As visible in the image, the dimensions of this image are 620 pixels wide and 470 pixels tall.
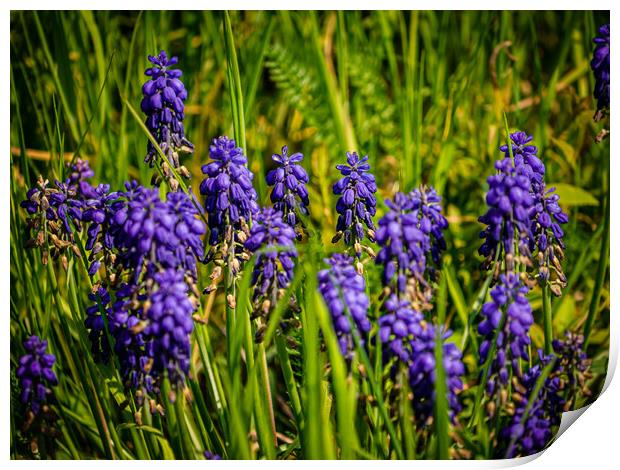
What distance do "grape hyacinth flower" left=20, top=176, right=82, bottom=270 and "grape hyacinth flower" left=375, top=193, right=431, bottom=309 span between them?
0.80m

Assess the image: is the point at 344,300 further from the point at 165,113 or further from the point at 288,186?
the point at 165,113

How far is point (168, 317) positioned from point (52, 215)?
1.71ft

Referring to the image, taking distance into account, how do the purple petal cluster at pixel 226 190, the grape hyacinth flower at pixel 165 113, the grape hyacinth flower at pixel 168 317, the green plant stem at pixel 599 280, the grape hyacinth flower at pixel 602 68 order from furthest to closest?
the grape hyacinth flower at pixel 602 68 < the green plant stem at pixel 599 280 < the grape hyacinth flower at pixel 165 113 < the purple petal cluster at pixel 226 190 < the grape hyacinth flower at pixel 168 317

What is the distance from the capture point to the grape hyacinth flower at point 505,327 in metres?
1.75

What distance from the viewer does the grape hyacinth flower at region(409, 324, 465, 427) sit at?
1.72 m

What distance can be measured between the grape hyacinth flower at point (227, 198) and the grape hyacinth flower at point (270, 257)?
0.15ft

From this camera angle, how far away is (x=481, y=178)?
2.70 metres

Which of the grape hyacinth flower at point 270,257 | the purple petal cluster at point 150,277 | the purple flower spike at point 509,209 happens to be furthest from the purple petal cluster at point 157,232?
the purple flower spike at point 509,209

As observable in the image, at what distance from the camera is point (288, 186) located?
1917 mm

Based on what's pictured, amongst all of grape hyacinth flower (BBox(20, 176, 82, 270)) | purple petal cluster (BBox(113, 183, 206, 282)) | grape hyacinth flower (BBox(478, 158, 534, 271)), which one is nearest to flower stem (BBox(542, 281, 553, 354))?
grape hyacinth flower (BBox(478, 158, 534, 271))

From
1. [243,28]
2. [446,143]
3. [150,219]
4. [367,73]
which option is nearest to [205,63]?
[243,28]

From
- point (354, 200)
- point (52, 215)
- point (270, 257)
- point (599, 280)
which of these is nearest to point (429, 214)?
point (354, 200)

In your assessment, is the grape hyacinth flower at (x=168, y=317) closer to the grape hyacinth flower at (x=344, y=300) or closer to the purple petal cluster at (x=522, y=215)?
the grape hyacinth flower at (x=344, y=300)

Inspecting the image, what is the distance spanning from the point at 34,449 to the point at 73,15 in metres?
1.29
